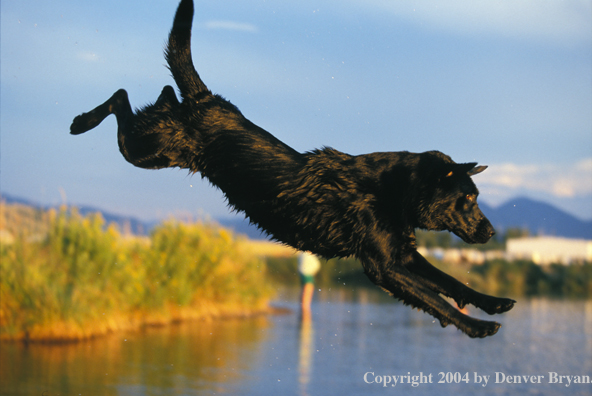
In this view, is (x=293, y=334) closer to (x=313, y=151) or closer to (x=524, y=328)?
(x=524, y=328)

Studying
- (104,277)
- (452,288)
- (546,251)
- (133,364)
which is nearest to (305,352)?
(133,364)

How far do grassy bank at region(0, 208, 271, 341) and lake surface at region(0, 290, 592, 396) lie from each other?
331 mm

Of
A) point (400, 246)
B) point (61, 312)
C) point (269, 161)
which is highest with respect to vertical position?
point (269, 161)

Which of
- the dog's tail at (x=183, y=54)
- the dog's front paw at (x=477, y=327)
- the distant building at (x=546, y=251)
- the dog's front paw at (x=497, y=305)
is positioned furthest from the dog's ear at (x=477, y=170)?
the distant building at (x=546, y=251)

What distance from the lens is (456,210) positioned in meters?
3.21

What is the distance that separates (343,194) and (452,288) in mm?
856

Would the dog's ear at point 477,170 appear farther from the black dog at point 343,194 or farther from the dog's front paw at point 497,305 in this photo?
the dog's front paw at point 497,305

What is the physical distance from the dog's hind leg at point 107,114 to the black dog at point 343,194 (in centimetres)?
51

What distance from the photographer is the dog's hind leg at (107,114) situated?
3998 mm

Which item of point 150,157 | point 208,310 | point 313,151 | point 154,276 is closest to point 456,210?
point 313,151

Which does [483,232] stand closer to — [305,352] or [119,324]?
[119,324]

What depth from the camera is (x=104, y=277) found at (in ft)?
28.9

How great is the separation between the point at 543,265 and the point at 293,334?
12889mm

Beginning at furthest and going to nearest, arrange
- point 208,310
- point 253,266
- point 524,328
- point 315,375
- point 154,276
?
point 524,328 < point 253,266 < point 208,310 < point 154,276 < point 315,375
